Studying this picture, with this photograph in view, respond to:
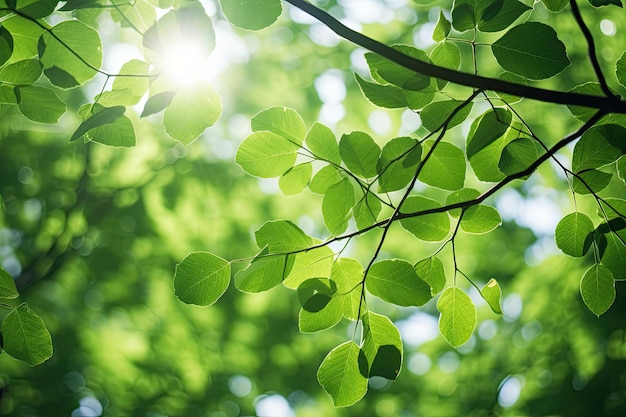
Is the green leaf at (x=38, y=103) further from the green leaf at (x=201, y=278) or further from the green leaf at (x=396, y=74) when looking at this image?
the green leaf at (x=396, y=74)

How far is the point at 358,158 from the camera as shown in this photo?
31.7 inches

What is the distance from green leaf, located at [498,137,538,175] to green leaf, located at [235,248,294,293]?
Result: 38cm

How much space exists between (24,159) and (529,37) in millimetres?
5044

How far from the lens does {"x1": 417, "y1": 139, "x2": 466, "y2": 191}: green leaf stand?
32.0 inches

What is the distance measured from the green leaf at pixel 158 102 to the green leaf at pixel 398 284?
405 mm

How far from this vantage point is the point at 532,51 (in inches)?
27.1

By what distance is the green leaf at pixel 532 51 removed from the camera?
68 centimetres

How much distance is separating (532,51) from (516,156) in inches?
6.9

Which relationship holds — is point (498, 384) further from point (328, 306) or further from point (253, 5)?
point (253, 5)

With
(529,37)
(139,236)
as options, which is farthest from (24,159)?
(529,37)

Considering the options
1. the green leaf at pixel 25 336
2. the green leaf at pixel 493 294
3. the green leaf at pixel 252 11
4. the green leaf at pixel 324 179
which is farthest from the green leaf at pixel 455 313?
the green leaf at pixel 25 336

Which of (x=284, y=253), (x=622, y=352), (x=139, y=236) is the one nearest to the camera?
(x=284, y=253)

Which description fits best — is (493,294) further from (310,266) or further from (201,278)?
(201,278)

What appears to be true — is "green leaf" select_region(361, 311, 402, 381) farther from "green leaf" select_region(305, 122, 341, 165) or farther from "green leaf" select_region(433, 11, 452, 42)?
"green leaf" select_region(433, 11, 452, 42)
